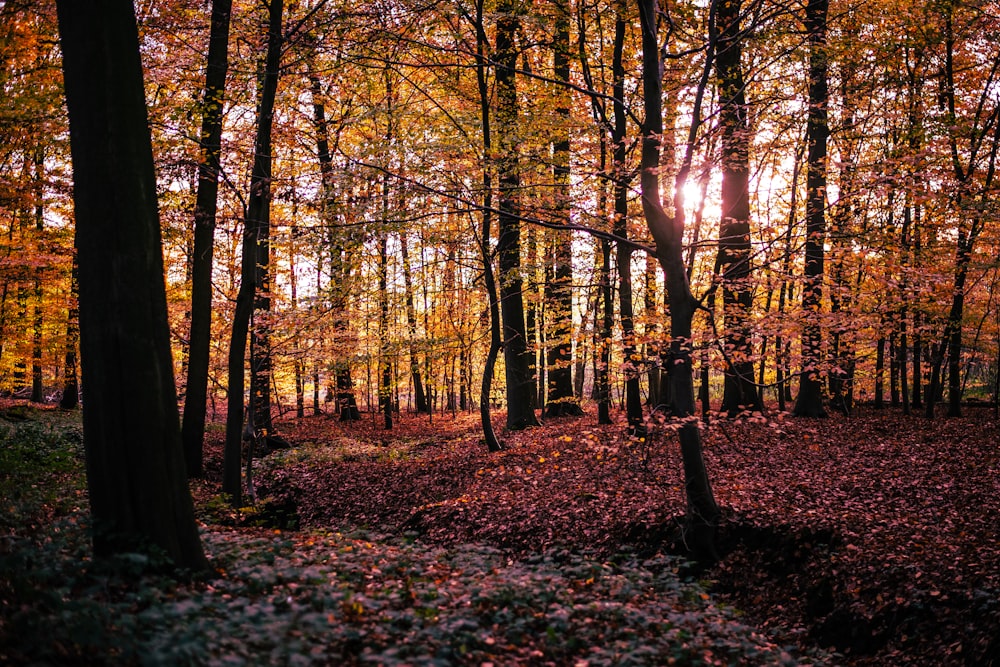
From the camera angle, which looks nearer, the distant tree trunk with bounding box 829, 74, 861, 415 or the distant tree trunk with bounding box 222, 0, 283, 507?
the distant tree trunk with bounding box 829, 74, 861, 415

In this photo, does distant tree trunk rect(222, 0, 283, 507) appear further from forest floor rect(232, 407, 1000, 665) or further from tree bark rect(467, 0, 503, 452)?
tree bark rect(467, 0, 503, 452)

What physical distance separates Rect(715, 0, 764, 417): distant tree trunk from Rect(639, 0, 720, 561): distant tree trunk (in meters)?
0.81

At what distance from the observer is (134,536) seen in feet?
17.0

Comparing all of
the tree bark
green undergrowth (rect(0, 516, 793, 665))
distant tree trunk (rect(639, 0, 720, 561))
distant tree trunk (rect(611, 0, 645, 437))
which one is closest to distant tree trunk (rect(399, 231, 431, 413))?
the tree bark

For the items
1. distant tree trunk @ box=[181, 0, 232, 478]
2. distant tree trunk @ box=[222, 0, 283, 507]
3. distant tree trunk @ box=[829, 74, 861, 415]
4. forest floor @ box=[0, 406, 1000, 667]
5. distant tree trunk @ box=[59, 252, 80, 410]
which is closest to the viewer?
forest floor @ box=[0, 406, 1000, 667]

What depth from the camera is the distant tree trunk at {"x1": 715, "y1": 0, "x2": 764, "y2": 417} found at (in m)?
8.87

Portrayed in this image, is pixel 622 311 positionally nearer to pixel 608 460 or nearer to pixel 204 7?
pixel 608 460

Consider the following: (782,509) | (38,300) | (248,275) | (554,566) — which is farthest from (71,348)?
(782,509)

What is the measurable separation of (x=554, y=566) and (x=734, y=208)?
10.5 metres

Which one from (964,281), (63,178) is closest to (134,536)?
(63,178)

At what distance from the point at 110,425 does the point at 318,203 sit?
19.9 ft

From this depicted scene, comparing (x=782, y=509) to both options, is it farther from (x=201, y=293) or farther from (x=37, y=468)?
(x=37, y=468)

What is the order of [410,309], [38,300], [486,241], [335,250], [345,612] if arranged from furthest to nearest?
[410,309] < [38,300] < [486,241] < [335,250] < [345,612]

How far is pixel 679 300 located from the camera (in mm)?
7961
